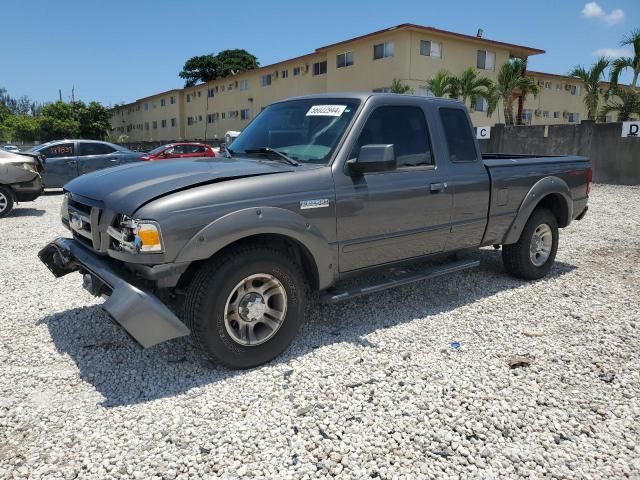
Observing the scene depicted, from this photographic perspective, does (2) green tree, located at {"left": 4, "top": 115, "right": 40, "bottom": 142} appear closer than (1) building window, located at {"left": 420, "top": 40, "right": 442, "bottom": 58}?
No

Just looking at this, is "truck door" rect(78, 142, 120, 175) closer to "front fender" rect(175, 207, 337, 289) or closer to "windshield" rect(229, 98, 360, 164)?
"windshield" rect(229, 98, 360, 164)

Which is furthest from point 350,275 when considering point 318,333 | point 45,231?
point 45,231

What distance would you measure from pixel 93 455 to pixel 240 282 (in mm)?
1279

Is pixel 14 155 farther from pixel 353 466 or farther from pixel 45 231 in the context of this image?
pixel 353 466

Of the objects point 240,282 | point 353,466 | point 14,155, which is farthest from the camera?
point 14,155

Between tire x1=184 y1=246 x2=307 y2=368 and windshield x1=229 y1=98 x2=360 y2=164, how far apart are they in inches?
36.9

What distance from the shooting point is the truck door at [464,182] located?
4.61 meters

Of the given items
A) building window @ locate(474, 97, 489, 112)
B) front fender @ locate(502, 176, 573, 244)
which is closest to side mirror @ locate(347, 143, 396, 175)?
front fender @ locate(502, 176, 573, 244)

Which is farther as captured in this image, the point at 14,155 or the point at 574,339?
the point at 14,155

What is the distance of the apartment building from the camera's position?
92.7ft

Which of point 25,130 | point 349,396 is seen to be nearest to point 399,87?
point 349,396

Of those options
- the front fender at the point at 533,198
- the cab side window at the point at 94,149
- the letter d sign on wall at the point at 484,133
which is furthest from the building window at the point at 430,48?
the front fender at the point at 533,198

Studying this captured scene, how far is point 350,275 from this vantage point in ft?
13.2

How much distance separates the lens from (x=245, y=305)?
340 centimetres
